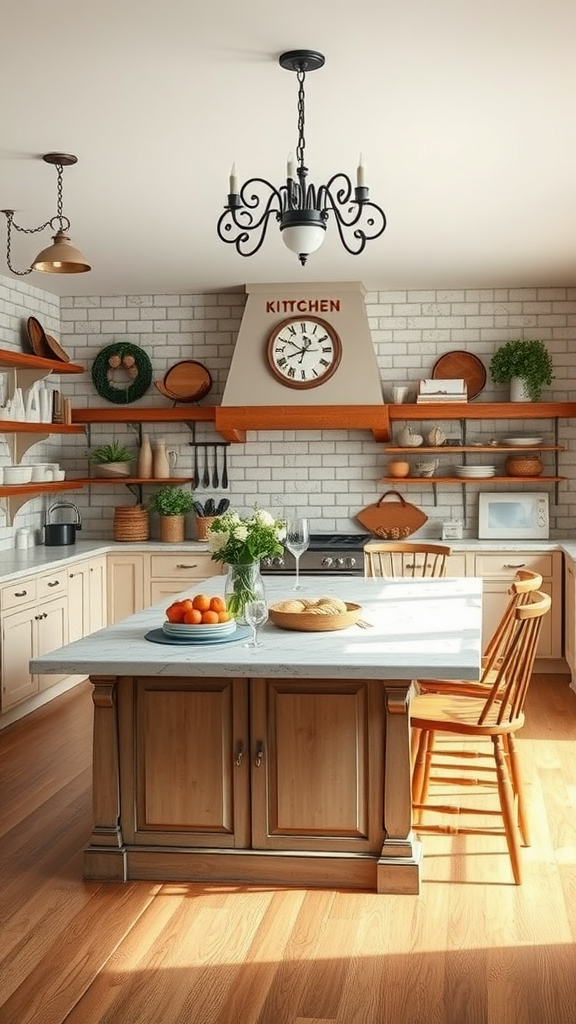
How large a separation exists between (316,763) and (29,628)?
2972 millimetres

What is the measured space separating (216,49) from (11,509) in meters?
4.35

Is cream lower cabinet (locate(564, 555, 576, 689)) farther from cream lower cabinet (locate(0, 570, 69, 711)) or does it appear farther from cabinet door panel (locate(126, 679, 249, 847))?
cabinet door panel (locate(126, 679, 249, 847))

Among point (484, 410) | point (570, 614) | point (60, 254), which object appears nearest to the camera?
point (60, 254)

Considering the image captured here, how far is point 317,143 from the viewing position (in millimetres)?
4277

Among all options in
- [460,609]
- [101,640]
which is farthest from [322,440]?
[101,640]

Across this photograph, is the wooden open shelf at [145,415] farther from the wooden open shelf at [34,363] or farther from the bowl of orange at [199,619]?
the bowl of orange at [199,619]

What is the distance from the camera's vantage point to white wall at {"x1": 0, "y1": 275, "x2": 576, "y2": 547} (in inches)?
301

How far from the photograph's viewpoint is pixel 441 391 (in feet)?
24.5

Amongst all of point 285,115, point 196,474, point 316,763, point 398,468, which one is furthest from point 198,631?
point 196,474

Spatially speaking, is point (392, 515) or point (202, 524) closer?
point (202, 524)

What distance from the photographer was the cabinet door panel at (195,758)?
3719 mm

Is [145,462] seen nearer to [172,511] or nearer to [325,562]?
[172,511]

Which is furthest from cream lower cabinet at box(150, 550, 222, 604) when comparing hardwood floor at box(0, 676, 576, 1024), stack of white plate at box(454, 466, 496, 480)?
hardwood floor at box(0, 676, 576, 1024)

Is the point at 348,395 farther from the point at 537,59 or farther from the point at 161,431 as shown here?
the point at 537,59
